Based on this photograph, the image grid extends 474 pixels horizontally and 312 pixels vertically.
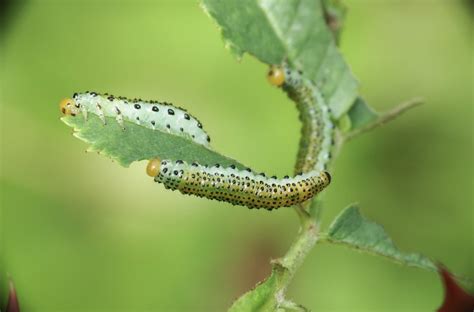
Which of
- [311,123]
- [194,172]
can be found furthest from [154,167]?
[311,123]

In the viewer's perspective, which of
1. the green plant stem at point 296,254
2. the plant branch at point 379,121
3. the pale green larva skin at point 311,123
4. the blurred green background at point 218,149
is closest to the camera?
the green plant stem at point 296,254

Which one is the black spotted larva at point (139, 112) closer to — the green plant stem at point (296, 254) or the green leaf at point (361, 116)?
the green plant stem at point (296, 254)

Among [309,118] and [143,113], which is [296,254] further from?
[309,118]

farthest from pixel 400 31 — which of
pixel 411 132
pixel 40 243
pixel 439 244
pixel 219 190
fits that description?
pixel 219 190

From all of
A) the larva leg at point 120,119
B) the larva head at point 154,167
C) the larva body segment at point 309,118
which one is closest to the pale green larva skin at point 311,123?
the larva body segment at point 309,118

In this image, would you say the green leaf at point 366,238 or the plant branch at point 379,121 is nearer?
the green leaf at point 366,238

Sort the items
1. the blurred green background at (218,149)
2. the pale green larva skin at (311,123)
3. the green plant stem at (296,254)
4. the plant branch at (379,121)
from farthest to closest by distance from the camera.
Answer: the blurred green background at (218,149) < the plant branch at (379,121) < the pale green larva skin at (311,123) < the green plant stem at (296,254)

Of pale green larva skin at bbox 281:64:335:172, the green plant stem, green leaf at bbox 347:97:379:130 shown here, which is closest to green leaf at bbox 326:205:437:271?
the green plant stem

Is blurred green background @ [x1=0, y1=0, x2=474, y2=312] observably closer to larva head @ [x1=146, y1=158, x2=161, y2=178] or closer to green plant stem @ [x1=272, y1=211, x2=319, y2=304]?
larva head @ [x1=146, y1=158, x2=161, y2=178]
